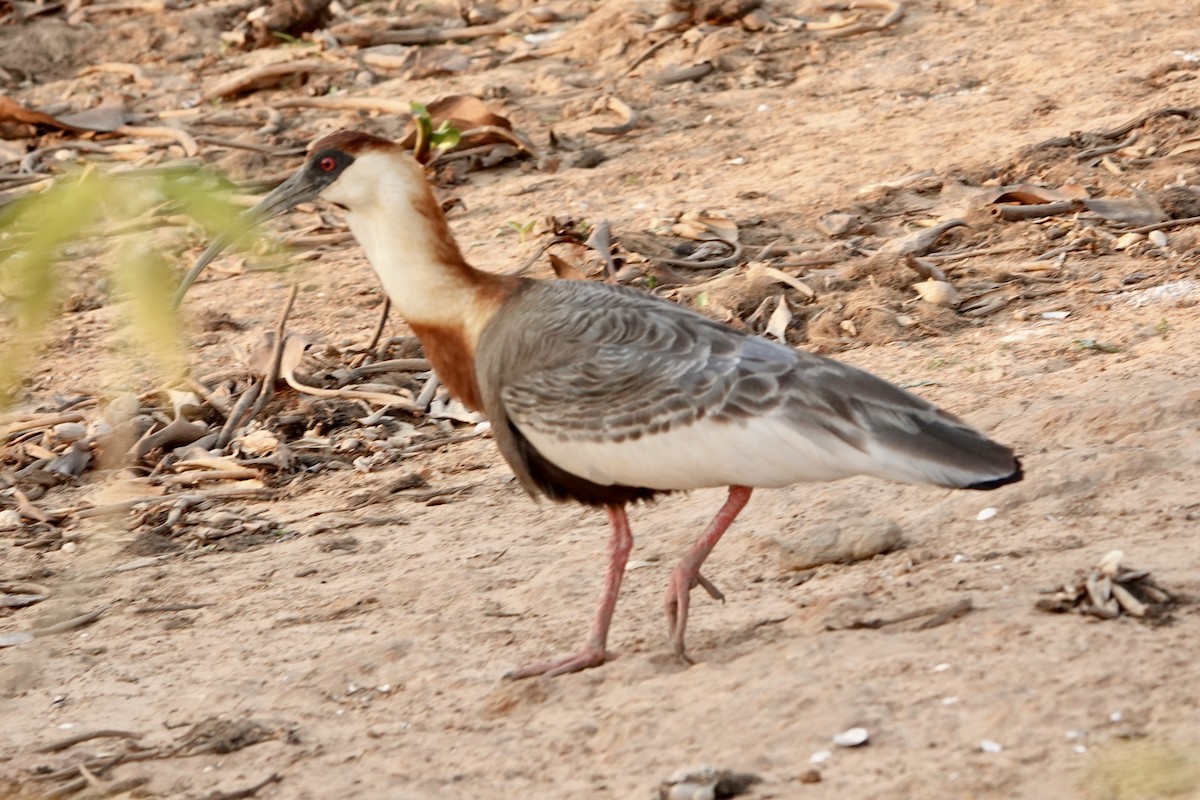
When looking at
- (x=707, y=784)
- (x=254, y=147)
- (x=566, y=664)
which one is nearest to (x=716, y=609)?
(x=566, y=664)

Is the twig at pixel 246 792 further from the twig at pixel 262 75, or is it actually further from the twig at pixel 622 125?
the twig at pixel 262 75

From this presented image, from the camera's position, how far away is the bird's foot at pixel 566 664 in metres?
5.05

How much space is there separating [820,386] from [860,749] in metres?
1.27

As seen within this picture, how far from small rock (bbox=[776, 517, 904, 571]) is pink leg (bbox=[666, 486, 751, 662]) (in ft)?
1.58

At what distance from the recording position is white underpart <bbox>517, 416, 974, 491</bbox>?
472 cm

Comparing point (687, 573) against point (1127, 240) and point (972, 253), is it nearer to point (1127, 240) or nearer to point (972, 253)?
point (972, 253)

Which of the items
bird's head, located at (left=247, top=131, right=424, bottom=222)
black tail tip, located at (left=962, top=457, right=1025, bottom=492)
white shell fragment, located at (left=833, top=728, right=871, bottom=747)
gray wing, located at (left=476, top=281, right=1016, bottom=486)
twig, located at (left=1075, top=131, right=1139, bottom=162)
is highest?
bird's head, located at (left=247, top=131, right=424, bottom=222)

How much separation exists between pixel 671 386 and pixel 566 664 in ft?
3.10

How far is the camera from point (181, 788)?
468 cm

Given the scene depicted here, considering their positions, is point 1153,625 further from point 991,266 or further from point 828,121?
point 828,121

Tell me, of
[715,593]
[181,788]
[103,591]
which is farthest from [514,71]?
[181,788]

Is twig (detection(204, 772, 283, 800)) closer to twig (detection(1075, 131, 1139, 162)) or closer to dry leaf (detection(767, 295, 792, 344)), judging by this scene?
dry leaf (detection(767, 295, 792, 344))

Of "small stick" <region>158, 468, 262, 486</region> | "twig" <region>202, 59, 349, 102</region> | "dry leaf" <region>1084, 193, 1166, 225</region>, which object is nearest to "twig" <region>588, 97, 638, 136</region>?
"twig" <region>202, 59, 349, 102</region>

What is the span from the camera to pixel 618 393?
5145mm
